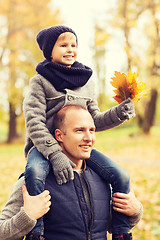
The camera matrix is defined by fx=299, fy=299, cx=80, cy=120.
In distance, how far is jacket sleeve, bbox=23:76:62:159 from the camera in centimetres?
214

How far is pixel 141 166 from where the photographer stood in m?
10.3

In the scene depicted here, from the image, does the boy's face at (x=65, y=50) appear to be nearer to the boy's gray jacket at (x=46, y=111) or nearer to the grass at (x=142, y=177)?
the boy's gray jacket at (x=46, y=111)

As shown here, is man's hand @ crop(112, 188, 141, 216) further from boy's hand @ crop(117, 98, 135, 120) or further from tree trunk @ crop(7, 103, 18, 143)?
tree trunk @ crop(7, 103, 18, 143)

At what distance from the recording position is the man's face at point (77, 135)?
214cm

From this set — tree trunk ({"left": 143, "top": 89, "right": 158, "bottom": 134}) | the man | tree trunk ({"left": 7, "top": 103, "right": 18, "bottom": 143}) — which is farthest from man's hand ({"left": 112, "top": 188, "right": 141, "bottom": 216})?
tree trunk ({"left": 7, "top": 103, "right": 18, "bottom": 143})

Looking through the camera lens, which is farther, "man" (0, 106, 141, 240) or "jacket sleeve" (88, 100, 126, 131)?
"jacket sleeve" (88, 100, 126, 131)

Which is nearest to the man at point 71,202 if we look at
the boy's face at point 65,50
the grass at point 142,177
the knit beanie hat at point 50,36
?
the boy's face at point 65,50

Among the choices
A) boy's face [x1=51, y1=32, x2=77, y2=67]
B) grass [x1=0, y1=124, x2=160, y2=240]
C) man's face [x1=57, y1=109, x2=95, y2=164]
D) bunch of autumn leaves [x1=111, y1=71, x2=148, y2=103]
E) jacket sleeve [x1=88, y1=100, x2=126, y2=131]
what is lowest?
grass [x1=0, y1=124, x2=160, y2=240]

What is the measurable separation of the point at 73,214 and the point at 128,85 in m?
1.02

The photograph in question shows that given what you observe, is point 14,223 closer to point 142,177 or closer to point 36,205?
point 36,205

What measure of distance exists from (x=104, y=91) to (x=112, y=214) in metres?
32.8

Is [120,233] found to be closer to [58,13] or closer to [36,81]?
[36,81]

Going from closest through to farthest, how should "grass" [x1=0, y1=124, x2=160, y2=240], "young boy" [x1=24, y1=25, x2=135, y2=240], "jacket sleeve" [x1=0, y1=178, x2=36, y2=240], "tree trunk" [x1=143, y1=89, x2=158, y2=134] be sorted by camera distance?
"jacket sleeve" [x1=0, y1=178, x2=36, y2=240] → "young boy" [x1=24, y1=25, x2=135, y2=240] → "grass" [x1=0, y1=124, x2=160, y2=240] → "tree trunk" [x1=143, y1=89, x2=158, y2=134]

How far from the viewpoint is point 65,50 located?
2.36 metres
